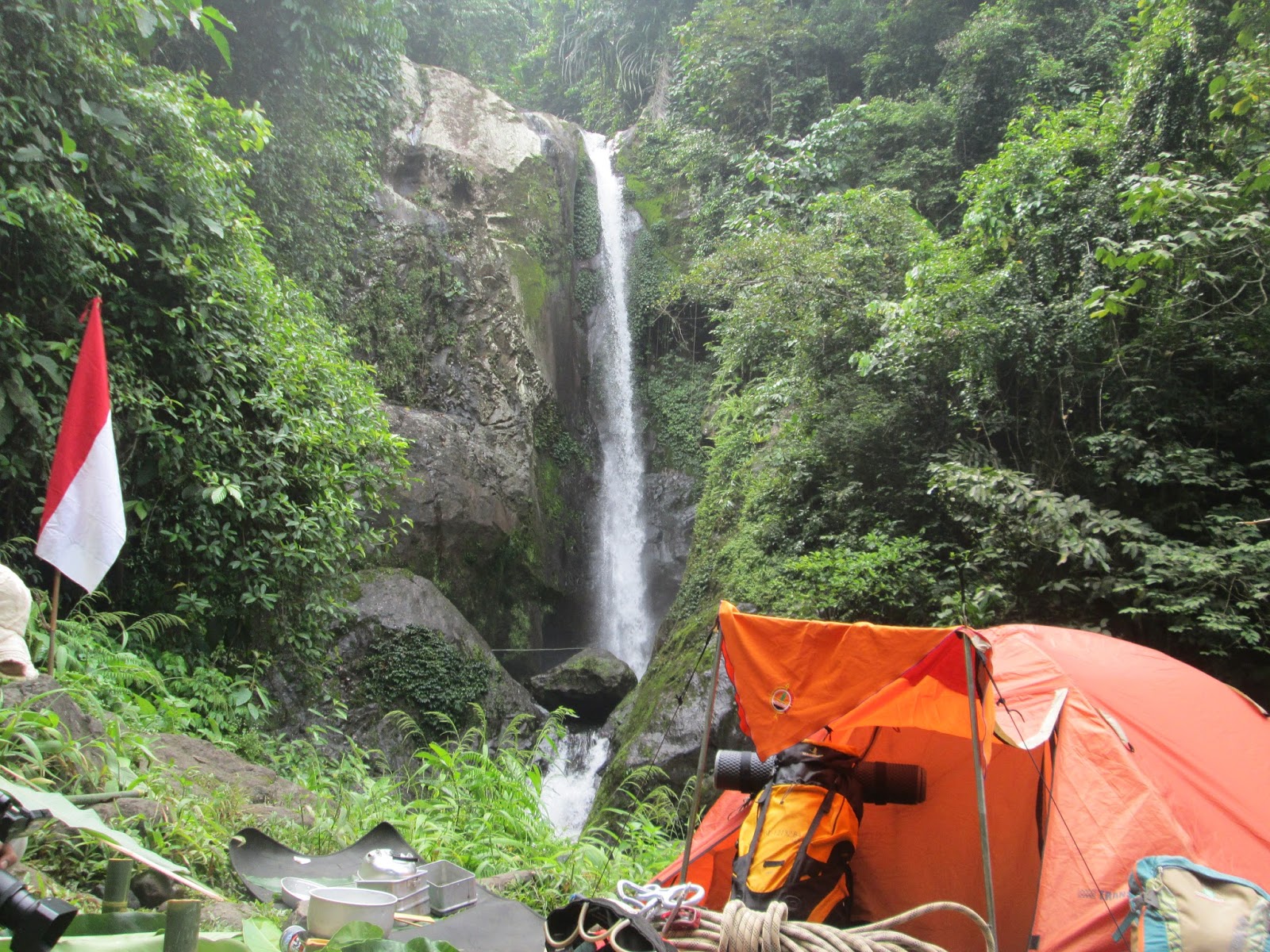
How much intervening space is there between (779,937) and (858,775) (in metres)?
1.60

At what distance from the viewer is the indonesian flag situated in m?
4.07

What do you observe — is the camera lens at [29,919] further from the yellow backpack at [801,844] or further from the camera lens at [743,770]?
the camera lens at [743,770]

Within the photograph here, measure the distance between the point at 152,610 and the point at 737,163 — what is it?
12523 mm

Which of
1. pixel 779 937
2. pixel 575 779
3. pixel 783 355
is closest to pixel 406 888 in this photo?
pixel 779 937

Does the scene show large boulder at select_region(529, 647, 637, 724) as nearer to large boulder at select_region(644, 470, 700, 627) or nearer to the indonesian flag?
large boulder at select_region(644, 470, 700, 627)

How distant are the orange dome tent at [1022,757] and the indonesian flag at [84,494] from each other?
315 centimetres

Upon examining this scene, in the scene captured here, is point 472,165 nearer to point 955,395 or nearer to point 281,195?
point 281,195

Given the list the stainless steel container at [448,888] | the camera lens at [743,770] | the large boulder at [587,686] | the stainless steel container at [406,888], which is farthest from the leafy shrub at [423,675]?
the stainless steel container at [406,888]

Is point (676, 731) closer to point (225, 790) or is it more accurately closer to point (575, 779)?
point (575, 779)

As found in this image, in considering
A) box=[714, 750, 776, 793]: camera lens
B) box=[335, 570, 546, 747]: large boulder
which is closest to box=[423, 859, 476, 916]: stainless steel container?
box=[714, 750, 776, 793]: camera lens

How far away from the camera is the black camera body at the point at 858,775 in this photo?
11.5 ft

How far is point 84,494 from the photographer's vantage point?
13.5 ft

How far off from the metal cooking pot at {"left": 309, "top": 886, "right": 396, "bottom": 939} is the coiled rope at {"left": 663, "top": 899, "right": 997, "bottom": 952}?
30.5 inches

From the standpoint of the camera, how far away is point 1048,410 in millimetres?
7703
